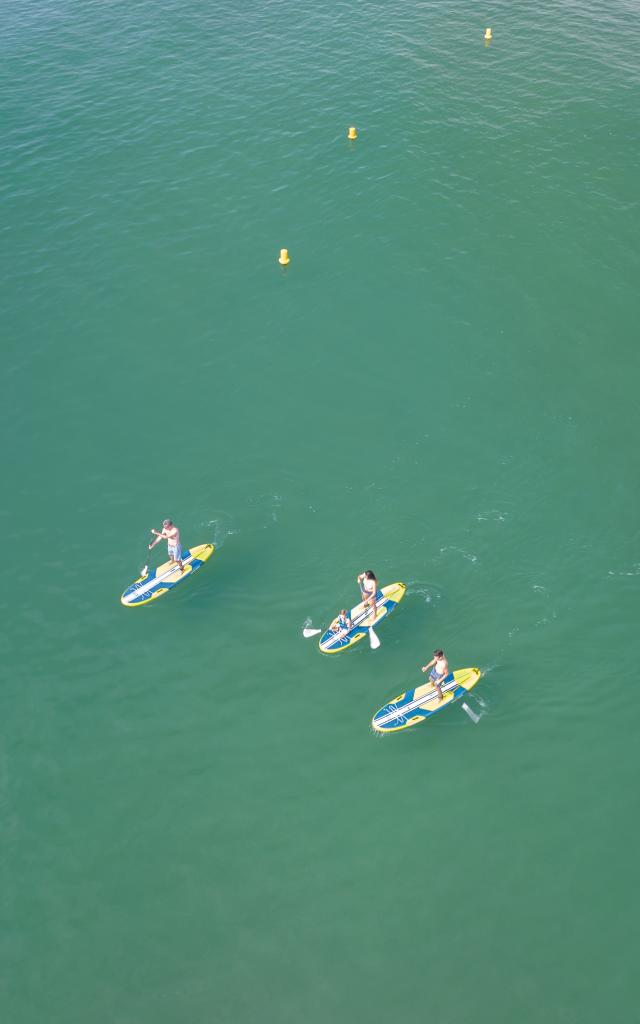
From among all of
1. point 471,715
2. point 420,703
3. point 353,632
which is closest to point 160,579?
point 353,632

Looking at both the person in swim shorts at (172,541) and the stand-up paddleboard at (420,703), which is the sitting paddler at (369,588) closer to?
the stand-up paddleboard at (420,703)

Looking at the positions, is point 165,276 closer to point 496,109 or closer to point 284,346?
point 284,346


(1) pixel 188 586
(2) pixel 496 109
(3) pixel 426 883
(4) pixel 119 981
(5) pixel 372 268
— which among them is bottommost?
(4) pixel 119 981

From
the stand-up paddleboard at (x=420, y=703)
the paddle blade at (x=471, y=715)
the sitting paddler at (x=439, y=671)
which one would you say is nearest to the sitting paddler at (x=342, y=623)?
the stand-up paddleboard at (x=420, y=703)

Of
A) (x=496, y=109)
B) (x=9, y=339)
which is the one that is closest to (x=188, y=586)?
(x=9, y=339)

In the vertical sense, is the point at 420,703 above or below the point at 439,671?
below

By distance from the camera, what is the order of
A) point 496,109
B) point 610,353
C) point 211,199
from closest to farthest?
point 610,353
point 211,199
point 496,109

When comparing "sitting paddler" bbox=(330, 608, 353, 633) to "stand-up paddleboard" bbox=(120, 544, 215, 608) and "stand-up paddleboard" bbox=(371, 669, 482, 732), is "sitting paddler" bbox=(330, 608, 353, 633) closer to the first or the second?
"stand-up paddleboard" bbox=(371, 669, 482, 732)

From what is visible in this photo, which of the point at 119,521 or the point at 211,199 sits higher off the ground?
the point at 211,199

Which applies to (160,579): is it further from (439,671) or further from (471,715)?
(471,715)
